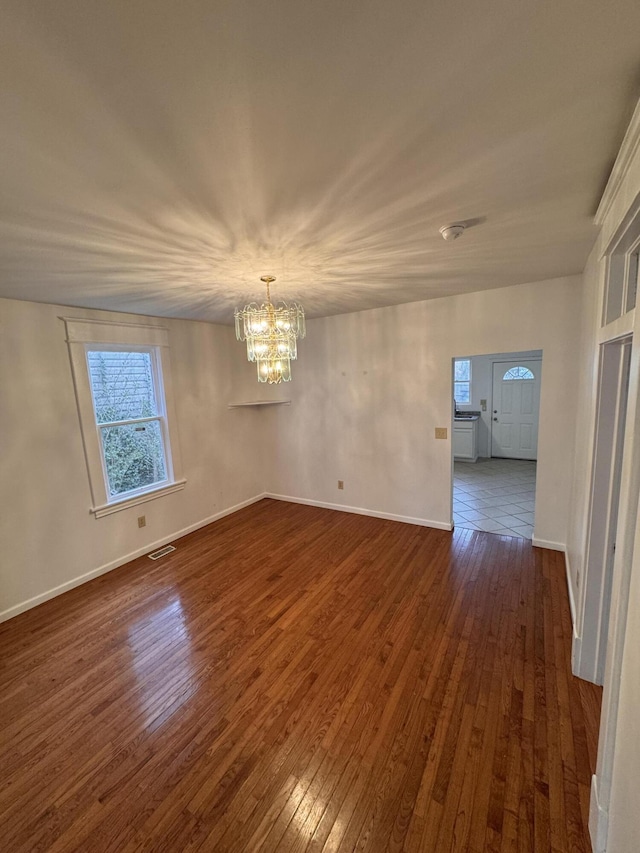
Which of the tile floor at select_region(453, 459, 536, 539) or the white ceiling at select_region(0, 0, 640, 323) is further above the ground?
the white ceiling at select_region(0, 0, 640, 323)

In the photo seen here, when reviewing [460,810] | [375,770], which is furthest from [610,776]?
[375,770]

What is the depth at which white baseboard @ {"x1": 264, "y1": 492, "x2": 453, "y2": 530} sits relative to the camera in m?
4.03

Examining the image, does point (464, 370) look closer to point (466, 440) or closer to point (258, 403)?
point (466, 440)

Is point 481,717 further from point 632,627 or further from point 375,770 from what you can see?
point 632,627

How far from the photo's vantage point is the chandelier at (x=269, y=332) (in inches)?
98.4

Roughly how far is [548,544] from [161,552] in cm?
400

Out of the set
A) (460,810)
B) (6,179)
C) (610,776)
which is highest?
(6,179)

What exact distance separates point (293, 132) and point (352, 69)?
10.4 inches

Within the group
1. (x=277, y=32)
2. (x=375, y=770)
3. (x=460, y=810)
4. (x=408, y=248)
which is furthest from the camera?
(x=408, y=248)

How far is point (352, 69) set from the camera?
0.85 meters

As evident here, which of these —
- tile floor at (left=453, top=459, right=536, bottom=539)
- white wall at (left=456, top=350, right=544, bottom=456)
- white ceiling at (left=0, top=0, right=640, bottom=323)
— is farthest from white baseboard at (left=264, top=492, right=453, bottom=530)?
white wall at (left=456, top=350, right=544, bottom=456)

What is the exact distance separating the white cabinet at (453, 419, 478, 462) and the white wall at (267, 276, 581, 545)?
3148 mm

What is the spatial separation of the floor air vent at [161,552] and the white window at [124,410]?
60 cm

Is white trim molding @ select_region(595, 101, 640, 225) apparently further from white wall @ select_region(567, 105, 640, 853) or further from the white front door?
the white front door
